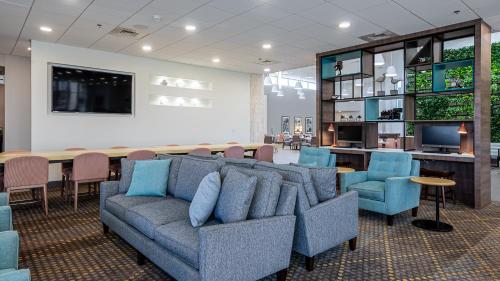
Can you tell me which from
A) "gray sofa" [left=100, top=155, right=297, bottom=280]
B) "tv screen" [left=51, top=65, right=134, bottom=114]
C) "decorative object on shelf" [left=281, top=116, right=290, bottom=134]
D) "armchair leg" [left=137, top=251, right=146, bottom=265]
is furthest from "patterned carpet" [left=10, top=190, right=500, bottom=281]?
"decorative object on shelf" [left=281, top=116, right=290, bottom=134]

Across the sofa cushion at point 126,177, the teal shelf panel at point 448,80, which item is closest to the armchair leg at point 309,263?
the sofa cushion at point 126,177

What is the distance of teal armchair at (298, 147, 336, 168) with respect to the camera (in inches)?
217

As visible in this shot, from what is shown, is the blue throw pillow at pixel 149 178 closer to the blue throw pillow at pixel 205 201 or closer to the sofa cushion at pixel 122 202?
the sofa cushion at pixel 122 202

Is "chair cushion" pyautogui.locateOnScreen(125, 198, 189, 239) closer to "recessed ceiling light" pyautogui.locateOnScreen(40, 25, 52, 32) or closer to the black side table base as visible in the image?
the black side table base

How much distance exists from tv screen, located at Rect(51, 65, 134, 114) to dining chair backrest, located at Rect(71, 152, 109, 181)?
2.17 metres

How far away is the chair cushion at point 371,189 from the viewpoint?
426cm

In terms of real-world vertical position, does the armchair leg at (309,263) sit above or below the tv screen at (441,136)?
below

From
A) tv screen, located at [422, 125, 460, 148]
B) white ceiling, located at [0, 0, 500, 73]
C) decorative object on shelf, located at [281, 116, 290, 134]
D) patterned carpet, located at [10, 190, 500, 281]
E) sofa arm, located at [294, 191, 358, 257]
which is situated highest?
white ceiling, located at [0, 0, 500, 73]

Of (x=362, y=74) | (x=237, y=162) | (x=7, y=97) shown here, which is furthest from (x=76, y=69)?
(x=362, y=74)

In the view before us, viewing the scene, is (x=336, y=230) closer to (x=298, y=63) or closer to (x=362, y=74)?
(x=362, y=74)

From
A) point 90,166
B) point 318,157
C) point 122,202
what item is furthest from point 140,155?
point 318,157

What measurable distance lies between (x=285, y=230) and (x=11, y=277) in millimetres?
1797

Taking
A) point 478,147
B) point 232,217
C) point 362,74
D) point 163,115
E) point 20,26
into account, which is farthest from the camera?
point 163,115

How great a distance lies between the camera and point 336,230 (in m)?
3.09
